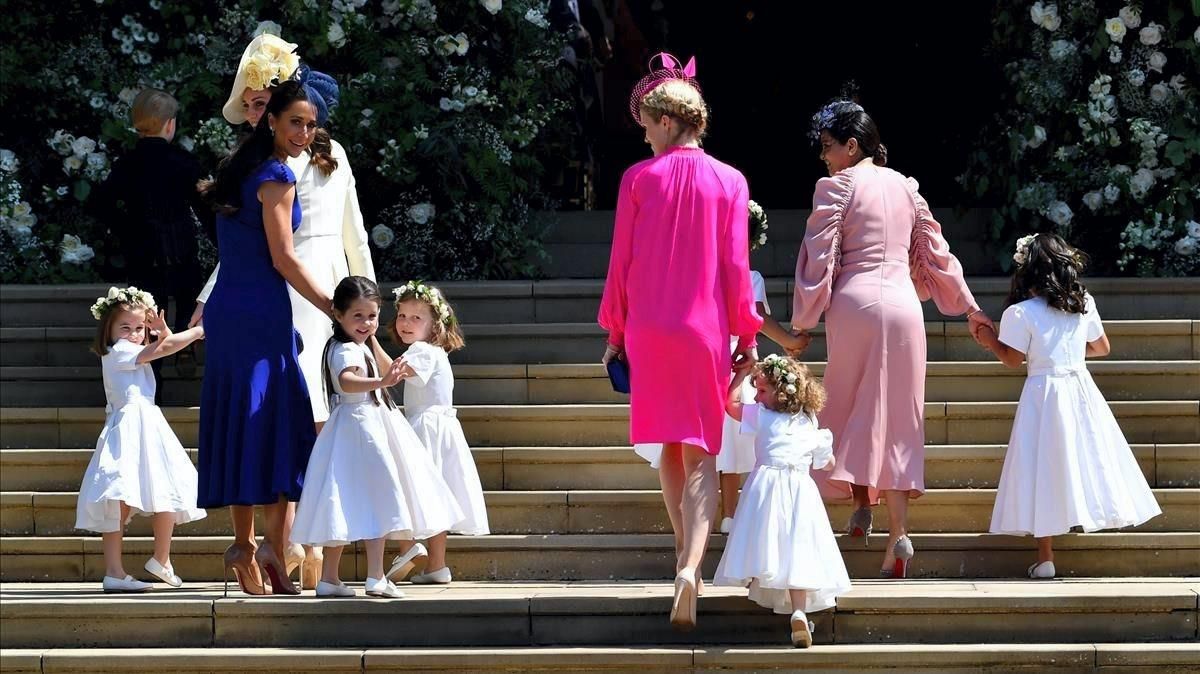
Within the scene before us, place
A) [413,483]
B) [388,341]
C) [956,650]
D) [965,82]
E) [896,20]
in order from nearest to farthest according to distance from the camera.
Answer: [956,650]
[413,483]
[388,341]
[965,82]
[896,20]

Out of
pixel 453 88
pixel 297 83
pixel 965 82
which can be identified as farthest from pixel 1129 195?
pixel 297 83

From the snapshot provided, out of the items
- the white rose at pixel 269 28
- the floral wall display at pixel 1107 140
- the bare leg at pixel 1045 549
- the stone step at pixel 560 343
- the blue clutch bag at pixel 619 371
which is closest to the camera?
the blue clutch bag at pixel 619 371

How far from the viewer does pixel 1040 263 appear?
7.26 m

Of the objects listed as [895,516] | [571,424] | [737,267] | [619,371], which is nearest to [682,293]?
[737,267]

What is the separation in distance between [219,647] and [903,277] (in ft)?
9.55

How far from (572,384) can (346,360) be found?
2.16 meters

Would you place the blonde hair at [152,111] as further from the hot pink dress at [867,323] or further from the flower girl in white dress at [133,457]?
the hot pink dress at [867,323]

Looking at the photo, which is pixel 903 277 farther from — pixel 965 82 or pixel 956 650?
pixel 965 82

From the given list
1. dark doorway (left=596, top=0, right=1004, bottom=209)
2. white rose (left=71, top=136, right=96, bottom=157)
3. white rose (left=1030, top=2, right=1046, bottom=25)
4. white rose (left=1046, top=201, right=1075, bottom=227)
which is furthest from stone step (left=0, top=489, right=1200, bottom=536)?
dark doorway (left=596, top=0, right=1004, bottom=209)

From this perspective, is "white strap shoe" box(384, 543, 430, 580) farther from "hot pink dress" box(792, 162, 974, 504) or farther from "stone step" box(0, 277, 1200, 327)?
"stone step" box(0, 277, 1200, 327)

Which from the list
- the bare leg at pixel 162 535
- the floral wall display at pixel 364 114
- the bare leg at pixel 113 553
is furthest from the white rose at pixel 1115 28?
the bare leg at pixel 113 553

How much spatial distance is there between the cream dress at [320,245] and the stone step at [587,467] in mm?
1154

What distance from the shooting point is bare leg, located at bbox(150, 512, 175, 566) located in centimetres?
731

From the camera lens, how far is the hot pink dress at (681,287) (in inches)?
247
